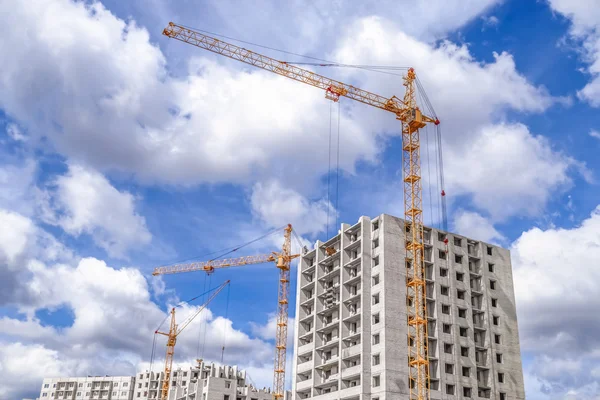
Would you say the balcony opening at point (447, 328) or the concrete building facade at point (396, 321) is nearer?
the concrete building facade at point (396, 321)

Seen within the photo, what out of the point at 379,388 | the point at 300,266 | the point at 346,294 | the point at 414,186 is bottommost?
the point at 379,388

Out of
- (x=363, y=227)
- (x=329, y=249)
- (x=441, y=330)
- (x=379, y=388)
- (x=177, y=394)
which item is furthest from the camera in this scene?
(x=177, y=394)

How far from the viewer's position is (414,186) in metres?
118

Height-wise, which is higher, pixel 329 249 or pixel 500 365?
pixel 329 249

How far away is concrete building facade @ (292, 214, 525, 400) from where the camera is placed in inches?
4077

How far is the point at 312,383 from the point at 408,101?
54.9 m

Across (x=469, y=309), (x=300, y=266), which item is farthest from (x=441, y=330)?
(x=300, y=266)

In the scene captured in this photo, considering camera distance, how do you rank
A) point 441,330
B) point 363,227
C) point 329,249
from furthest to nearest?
point 329,249
point 363,227
point 441,330

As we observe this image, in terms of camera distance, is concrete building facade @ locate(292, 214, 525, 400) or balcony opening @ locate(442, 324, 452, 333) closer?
concrete building facade @ locate(292, 214, 525, 400)

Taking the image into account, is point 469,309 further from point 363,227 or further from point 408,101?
point 408,101

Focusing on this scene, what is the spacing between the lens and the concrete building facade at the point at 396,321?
104m

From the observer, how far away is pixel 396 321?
105 m

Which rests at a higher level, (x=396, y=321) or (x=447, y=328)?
(x=447, y=328)

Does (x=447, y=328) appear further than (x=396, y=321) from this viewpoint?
Yes
